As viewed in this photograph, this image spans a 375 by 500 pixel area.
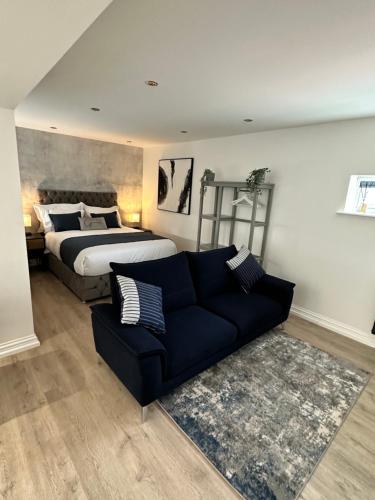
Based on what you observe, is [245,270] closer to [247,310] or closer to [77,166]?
[247,310]

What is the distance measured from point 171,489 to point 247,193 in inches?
132

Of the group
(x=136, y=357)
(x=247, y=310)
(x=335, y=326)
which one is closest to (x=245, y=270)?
(x=247, y=310)

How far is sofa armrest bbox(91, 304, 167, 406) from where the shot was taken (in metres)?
1.61

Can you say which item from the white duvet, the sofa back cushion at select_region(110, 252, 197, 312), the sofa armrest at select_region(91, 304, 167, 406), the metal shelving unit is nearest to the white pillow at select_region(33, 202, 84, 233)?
the white duvet

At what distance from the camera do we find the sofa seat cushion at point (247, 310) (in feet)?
7.78

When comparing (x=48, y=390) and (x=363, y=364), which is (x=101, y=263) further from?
(x=363, y=364)

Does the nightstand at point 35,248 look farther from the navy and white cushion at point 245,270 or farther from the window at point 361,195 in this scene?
the window at point 361,195

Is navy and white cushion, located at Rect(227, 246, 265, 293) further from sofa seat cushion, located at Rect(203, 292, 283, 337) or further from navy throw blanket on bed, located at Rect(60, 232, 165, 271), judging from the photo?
navy throw blanket on bed, located at Rect(60, 232, 165, 271)

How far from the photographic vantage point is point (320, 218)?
10.1 ft

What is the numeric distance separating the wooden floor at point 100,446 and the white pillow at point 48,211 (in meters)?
2.61

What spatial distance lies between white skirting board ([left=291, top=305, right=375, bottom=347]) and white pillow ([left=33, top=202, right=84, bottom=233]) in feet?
13.3

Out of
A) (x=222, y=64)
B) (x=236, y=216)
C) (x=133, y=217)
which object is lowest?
(x=133, y=217)

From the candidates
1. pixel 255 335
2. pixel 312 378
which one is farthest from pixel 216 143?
pixel 312 378

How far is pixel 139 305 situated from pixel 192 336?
1.62 feet
